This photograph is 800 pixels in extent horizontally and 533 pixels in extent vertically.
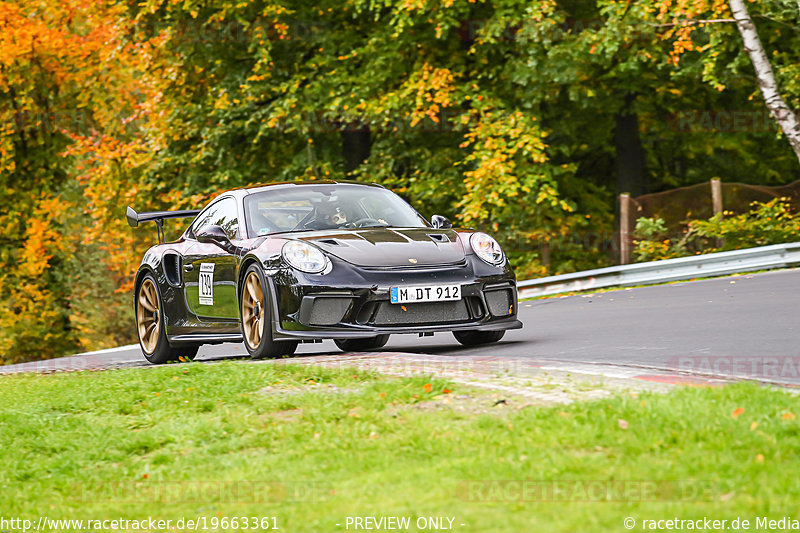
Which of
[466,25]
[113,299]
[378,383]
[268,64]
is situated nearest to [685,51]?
[466,25]

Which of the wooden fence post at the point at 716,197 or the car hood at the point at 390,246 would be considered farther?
the wooden fence post at the point at 716,197

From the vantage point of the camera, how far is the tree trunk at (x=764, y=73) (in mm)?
20016

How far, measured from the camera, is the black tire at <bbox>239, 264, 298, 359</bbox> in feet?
32.2

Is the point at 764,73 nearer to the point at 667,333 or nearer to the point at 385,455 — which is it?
the point at 667,333

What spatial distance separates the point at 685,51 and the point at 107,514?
19629 millimetres

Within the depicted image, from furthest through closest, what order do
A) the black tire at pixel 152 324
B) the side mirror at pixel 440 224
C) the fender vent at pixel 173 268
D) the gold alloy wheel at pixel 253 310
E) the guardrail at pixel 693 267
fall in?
the guardrail at pixel 693 267 → the black tire at pixel 152 324 → the fender vent at pixel 173 268 → the side mirror at pixel 440 224 → the gold alloy wheel at pixel 253 310

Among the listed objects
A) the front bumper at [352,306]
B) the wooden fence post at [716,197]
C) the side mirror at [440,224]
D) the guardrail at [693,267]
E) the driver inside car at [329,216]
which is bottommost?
the guardrail at [693,267]

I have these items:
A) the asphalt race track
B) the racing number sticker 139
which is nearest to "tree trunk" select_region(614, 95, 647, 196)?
the asphalt race track

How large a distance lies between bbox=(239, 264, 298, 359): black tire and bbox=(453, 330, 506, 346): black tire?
5.42ft

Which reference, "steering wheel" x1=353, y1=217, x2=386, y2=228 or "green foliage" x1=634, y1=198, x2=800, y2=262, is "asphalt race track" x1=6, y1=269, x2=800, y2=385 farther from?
"green foliage" x1=634, y1=198, x2=800, y2=262

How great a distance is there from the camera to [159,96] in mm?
27516

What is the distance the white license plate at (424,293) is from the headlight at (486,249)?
546 mm
